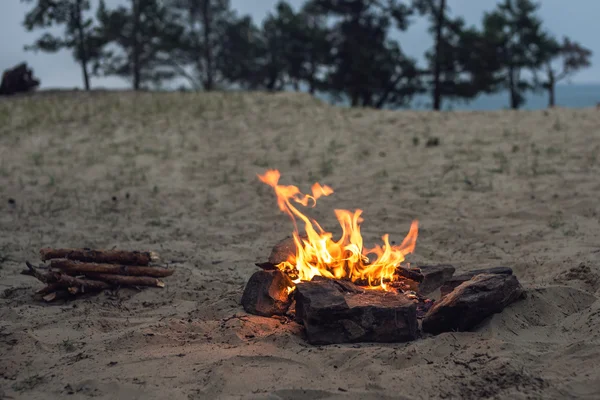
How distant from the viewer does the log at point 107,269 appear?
492 centimetres

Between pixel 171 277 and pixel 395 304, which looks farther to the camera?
pixel 171 277

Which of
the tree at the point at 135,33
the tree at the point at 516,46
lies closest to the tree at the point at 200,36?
the tree at the point at 135,33

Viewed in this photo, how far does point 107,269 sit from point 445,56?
25.3 m

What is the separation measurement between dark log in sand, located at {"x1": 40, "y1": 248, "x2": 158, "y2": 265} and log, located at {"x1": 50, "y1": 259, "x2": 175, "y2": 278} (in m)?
0.06

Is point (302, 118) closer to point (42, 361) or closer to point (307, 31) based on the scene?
point (42, 361)

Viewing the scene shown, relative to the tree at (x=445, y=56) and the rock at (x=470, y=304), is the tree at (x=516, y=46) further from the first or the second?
the rock at (x=470, y=304)

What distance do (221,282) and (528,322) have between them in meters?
2.61

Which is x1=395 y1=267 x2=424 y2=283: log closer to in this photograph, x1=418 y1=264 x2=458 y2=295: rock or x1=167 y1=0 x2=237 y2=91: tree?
x1=418 y1=264 x2=458 y2=295: rock

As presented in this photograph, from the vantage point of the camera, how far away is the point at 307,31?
1215 inches

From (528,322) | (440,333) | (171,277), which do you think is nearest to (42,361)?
(171,277)

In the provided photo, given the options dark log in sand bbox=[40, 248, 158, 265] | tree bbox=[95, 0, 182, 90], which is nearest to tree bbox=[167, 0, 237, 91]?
tree bbox=[95, 0, 182, 90]

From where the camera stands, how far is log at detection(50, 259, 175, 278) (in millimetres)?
4918

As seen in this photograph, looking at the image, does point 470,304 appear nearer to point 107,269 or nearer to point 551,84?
point 107,269

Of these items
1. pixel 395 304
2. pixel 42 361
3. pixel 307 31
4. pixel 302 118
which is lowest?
pixel 42 361
